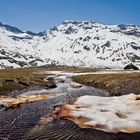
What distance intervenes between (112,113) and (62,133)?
359 inches

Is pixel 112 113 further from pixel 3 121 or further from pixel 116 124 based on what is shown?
pixel 3 121

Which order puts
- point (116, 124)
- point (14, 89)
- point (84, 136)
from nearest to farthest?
point (84, 136) < point (116, 124) < point (14, 89)

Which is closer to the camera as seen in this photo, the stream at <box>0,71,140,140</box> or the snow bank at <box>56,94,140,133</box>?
the stream at <box>0,71,140,140</box>

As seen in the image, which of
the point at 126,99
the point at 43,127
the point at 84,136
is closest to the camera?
the point at 84,136

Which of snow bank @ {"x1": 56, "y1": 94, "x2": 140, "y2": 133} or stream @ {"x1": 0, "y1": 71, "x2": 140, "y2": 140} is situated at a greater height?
snow bank @ {"x1": 56, "y1": 94, "x2": 140, "y2": 133}

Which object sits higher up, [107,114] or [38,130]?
[107,114]

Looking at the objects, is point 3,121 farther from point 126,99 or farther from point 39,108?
point 126,99

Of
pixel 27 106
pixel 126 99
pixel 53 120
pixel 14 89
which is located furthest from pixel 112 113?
pixel 14 89

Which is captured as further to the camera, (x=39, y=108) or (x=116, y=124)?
(x=39, y=108)

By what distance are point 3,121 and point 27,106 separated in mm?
14185

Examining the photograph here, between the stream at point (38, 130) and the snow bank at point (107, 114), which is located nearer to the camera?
the stream at point (38, 130)

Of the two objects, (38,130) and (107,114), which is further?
(107,114)

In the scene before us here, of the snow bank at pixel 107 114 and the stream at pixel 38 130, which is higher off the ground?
the snow bank at pixel 107 114

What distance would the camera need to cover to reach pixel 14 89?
9906cm
